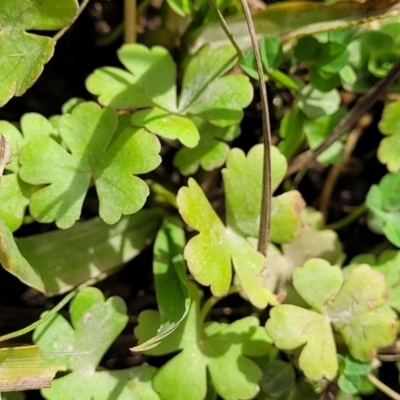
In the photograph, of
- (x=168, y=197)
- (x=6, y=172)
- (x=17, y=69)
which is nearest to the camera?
(x=17, y=69)

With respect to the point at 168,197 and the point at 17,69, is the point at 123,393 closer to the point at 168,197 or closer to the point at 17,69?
the point at 168,197

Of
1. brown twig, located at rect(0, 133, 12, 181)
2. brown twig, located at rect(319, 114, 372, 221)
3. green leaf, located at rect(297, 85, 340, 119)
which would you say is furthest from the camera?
brown twig, located at rect(319, 114, 372, 221)

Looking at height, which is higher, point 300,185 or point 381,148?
point 381,148

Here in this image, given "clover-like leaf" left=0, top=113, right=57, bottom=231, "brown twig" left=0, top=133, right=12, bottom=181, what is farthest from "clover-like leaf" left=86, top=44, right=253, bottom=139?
"brown twig" left=0, top=133, right=12, bottom=181

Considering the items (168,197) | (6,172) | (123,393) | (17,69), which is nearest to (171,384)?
(123,393)

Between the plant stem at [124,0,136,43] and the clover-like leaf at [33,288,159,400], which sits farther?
the plant stem at [124,0,136,43]

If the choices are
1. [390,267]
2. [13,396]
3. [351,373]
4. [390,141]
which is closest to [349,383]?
[351,373]

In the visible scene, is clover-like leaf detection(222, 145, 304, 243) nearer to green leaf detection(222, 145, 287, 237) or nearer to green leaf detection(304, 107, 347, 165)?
green leaf detection(222, 145, 287, 237)

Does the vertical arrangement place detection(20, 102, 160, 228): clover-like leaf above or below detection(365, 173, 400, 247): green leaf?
above
